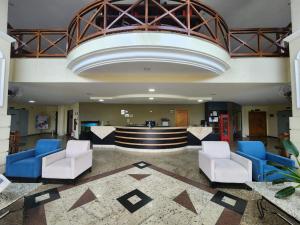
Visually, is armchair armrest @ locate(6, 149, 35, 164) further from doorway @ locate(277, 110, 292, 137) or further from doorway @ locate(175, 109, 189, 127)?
doorway @ locate(277, 110, 292, 137)

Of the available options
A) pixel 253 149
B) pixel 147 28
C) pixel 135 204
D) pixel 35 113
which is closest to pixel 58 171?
pixel 135 204

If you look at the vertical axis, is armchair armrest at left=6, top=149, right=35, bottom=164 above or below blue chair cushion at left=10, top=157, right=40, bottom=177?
above

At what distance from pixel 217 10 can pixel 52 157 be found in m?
6.55

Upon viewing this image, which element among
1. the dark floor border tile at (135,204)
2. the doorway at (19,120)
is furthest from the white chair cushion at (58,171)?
the doorway at (19,120)

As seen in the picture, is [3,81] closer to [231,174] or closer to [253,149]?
[231,174]

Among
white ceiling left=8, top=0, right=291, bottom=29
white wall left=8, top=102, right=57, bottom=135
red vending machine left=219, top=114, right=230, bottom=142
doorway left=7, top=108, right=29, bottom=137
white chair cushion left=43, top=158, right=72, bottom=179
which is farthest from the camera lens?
white wall left=8, top=102, right=57, bottom=135

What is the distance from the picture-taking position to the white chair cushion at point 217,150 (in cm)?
383

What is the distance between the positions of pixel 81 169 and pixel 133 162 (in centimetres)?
179

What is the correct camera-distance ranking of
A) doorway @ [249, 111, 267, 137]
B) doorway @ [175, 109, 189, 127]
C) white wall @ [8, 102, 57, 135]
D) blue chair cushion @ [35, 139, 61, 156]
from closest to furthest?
blue chair cushion @ [35, 139, 61, 156] → doorway @ [175, 109, 189, 127] → white wall @ [8, 102, 57, 135] → doorway @ [249, 111, 267, 137]

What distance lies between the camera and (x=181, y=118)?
10.3 m

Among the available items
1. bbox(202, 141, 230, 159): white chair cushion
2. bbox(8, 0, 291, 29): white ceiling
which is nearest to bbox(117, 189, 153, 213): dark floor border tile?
bbox(202, 141, 230, 159): white chair cushion

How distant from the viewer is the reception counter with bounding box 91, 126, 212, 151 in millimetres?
6492

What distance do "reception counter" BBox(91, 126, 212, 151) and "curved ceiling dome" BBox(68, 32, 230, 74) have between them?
3.83 metres

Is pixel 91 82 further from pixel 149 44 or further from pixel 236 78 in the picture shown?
pixel 236 78
